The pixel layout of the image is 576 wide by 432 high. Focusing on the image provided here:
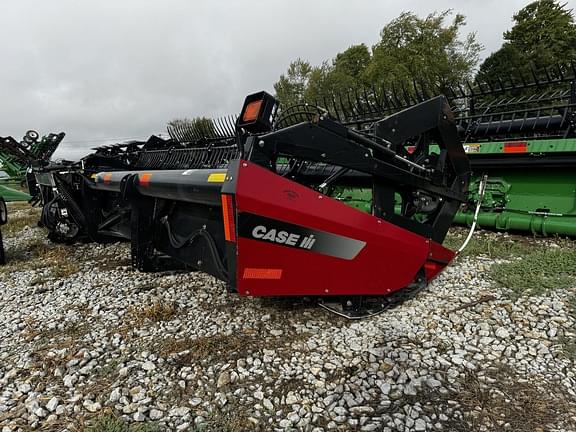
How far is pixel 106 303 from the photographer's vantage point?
379 cm

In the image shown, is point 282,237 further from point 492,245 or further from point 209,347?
point 492,245

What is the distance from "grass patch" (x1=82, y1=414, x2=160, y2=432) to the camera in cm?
206

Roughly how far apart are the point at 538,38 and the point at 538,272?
110ft

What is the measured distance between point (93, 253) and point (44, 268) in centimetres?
67

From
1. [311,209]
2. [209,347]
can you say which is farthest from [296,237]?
[209,347]

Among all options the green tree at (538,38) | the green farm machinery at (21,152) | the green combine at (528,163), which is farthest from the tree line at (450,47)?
the green combine at (528,163)

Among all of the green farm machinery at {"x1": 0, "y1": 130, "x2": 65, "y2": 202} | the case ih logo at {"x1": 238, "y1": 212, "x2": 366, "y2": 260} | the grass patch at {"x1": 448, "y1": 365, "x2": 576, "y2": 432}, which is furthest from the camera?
the green farm machinery at {"x1": 0, "y1": 130, "x2": 65, "y2": 202}

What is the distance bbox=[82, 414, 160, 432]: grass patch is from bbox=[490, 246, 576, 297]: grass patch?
3.10 meters

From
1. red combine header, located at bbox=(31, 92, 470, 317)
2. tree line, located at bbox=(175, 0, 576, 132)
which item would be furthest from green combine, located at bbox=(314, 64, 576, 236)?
tree line, located at bbox=(175, 0, 576, 132)

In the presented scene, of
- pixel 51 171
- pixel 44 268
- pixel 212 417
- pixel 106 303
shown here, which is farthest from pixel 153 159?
pixel 212 417

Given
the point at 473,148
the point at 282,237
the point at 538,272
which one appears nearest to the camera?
the point at 282,237

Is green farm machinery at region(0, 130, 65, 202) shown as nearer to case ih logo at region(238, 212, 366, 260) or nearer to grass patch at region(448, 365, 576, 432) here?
case ih logo at region(238, 212, 366, 260)

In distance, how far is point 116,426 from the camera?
208cm

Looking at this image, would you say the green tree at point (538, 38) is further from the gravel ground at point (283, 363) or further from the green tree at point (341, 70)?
the gravel ground at point (283, 363)
